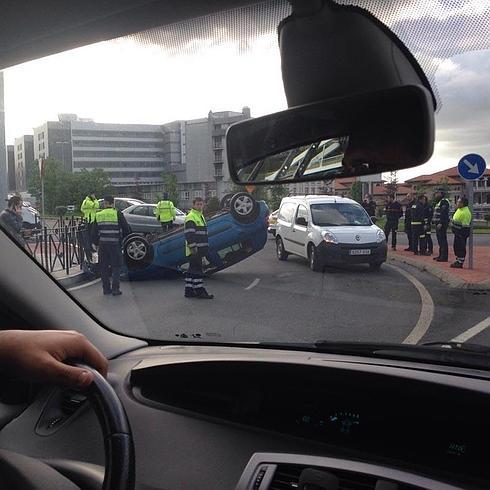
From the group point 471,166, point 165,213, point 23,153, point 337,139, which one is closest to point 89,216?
point 165,213

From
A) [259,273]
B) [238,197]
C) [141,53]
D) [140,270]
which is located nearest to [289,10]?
[141,53]

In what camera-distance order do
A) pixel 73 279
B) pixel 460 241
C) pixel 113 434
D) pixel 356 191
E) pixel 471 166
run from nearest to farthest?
pixel 113 434 < pixel 471 166 < pixel 356 191 < pixel 460 241 < pixel 73 279

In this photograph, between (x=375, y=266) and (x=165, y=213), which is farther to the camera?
(x=165, y=213)

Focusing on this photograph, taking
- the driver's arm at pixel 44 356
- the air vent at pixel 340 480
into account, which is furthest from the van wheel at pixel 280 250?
the driver's arm at pixel 44 356

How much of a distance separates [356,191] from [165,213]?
1463 mm

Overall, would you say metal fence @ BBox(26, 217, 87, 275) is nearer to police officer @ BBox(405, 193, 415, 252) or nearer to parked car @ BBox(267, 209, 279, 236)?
parked car @ BBox(267, 209, 279, 236)

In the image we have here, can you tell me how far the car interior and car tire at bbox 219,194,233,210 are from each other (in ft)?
2.63

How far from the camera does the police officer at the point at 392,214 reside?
2.55m

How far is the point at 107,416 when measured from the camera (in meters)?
1.38

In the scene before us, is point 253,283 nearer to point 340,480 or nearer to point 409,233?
Result: point 409,233

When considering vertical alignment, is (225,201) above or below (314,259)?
above

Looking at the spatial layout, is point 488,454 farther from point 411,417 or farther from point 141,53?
point 141,53

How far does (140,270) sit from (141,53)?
5.20ft

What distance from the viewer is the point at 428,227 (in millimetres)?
2752
